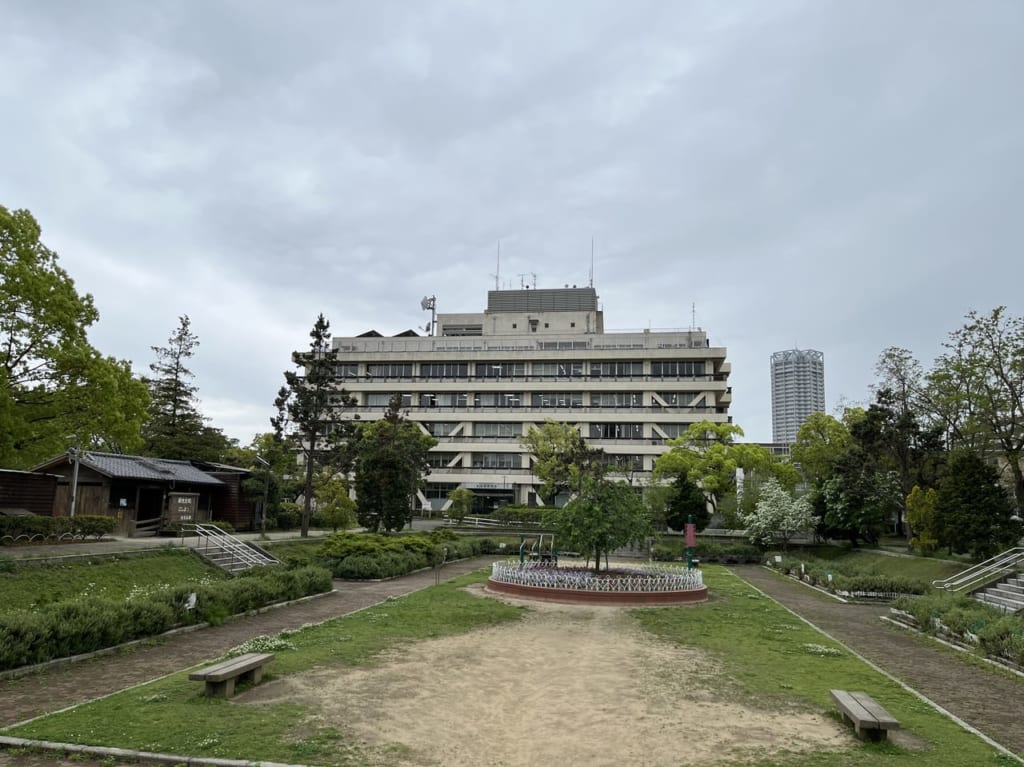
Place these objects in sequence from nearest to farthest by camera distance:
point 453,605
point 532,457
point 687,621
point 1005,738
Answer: point 1005,738, point 687,621, point 453,605, point 532,457

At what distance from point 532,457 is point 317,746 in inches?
2585

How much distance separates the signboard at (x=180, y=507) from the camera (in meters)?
32.7

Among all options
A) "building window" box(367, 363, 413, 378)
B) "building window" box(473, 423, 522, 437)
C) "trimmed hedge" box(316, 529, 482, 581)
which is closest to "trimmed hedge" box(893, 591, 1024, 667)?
"trimmed hedge" box(316, 529, 482, 581)

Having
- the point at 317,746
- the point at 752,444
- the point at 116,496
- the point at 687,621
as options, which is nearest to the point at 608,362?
the point at 752,444

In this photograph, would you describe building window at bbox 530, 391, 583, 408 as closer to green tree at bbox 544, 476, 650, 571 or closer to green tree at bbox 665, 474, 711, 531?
green tree at bbox 665, 474, 711, 531

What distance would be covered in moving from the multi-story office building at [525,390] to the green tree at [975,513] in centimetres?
4102

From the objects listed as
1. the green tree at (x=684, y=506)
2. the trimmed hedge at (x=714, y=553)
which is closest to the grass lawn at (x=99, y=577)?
the trimmed hedge at (x=714, y=553)

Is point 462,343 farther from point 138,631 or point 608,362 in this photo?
point 138,631

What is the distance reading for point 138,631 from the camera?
14352 millimetres

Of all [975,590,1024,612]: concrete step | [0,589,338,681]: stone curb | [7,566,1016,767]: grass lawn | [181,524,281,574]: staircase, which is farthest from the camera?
[181,524,281,574]: staircase

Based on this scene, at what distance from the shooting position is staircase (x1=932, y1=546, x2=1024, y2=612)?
20984mm

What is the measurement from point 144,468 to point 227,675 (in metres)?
28.5

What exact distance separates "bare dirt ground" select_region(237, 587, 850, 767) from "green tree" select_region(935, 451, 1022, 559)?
19.8 m

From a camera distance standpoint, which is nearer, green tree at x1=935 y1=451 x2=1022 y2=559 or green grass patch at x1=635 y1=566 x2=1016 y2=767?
green grass patch at x1=635 y1=566 x2=1016 y2=767
